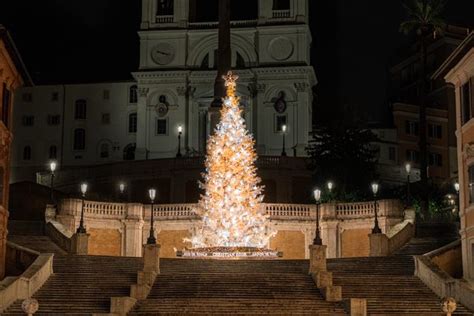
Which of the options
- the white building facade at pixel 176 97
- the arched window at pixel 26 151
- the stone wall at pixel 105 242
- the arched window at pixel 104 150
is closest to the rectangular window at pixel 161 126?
the white building facade at pixel 176 97

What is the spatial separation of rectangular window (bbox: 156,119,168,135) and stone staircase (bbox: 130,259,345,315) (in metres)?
50.9

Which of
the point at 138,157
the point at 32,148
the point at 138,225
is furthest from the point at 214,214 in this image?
the point at 32,148

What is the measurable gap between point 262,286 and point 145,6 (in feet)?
200

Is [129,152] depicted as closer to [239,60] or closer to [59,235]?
[239,60]

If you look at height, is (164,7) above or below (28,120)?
above

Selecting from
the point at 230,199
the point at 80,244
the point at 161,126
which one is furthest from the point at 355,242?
the point at 161,126

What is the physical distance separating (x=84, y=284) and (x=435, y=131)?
62070 mm

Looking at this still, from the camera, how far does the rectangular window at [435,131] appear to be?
96.9m

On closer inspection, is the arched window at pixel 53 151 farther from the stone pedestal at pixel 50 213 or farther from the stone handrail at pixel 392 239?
the stone handrail at pixel 392 239

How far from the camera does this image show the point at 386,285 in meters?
39.9

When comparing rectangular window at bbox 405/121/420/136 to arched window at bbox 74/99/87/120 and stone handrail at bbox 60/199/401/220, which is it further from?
stone handrail at bbox 60/199/401/220

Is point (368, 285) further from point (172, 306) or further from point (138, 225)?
point (138, 225)

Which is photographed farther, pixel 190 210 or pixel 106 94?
pixel 106 94

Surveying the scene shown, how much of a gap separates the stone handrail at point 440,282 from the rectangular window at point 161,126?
177ft
